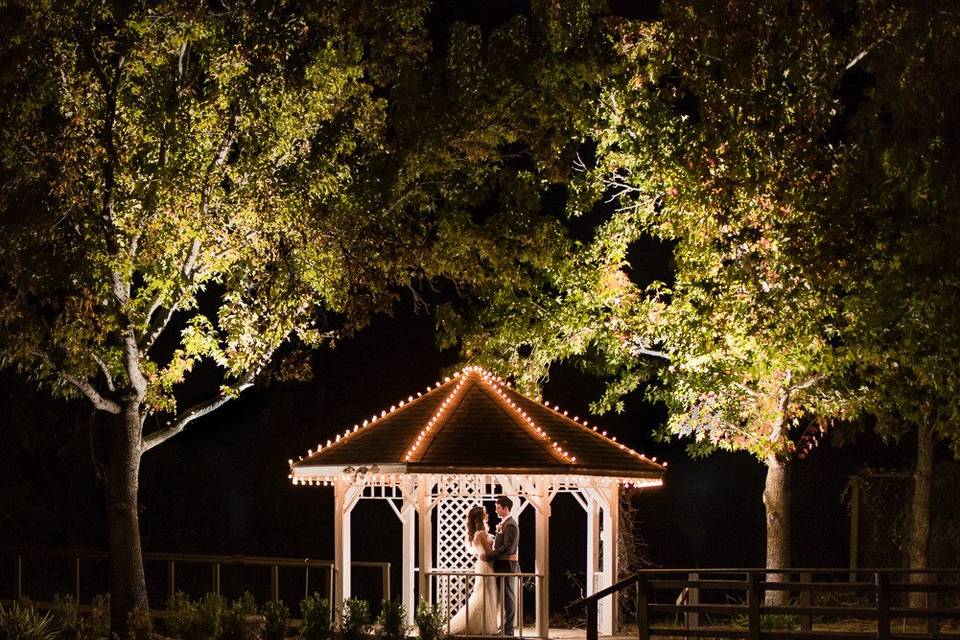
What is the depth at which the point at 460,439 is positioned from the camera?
20.8 m

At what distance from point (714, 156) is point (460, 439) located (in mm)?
5151

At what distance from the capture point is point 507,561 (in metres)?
20.7

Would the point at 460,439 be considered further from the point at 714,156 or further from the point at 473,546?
the point at 714,156

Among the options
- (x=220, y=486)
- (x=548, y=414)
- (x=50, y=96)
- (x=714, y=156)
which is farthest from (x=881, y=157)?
(x=220, y=486)

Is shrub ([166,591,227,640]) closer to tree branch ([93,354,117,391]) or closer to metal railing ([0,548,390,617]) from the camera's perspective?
metal railing ([0,548,390,617])

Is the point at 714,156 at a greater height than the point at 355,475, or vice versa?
the point at 714,156

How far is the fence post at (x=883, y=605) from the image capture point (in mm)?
17312

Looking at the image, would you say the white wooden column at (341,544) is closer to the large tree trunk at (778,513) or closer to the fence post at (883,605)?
the large tree trunk at (778,513)

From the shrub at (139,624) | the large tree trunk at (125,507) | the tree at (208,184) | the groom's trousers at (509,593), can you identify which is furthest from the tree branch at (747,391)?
the shrub at (139,624)

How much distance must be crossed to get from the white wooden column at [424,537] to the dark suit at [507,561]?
0.82 m

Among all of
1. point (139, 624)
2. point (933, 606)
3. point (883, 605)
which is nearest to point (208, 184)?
point (139, 624)

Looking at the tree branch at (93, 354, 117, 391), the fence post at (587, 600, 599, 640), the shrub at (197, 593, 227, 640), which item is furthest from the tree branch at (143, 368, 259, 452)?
the fence post at (587, 600, 599, 640)

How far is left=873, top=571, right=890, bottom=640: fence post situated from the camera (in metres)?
17.3

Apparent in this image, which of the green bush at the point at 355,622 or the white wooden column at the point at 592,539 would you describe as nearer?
the green bush at the point at 355,622
